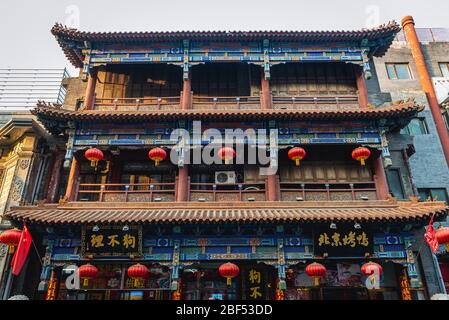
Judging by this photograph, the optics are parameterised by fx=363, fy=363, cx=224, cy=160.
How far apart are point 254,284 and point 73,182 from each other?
6.74 meters

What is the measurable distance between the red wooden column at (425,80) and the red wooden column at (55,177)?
15.2 m

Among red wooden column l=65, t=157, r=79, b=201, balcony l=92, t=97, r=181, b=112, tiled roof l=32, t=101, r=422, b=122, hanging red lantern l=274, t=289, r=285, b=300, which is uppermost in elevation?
balcony l=92, t=97, r=181, b=112

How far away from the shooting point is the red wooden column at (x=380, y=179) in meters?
11.7

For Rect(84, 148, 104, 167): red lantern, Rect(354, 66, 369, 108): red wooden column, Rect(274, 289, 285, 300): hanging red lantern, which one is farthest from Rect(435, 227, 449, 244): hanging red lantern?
Rect(84, 148, 104, 167): red lantern

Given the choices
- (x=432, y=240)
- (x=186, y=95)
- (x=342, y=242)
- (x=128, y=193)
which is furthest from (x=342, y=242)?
(x=186, y=95)

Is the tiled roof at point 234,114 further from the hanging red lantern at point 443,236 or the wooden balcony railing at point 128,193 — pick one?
the hanging red lantern at point 443,236

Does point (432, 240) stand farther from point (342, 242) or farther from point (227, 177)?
point (227, 177)

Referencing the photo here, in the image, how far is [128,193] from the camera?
466 inches

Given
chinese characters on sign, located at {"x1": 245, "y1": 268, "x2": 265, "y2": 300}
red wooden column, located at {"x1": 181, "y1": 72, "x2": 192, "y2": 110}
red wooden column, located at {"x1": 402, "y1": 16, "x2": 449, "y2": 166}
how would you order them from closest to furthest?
chinese characters on sign, located at {"x1": 245, "y1": 268, "x2": 265, "y2": 300}, red wooden column, located at {"x1": 181, "y1": 72, "x2": 192, "y2": 110}, red wooden column, located at {"x1": 402, "y1": 16, "x2": 449, "y2": 166}

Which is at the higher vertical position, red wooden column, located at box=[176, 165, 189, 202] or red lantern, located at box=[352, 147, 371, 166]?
red lantern, located at box=[352, 147, 371, 166]

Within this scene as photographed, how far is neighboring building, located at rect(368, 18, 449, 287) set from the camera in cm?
1331

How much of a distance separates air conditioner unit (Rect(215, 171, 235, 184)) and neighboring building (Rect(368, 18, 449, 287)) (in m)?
5.74

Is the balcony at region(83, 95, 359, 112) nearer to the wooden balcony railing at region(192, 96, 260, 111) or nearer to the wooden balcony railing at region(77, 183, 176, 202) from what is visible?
the wooden balcony railing at region(192, 96, 260, 111)
